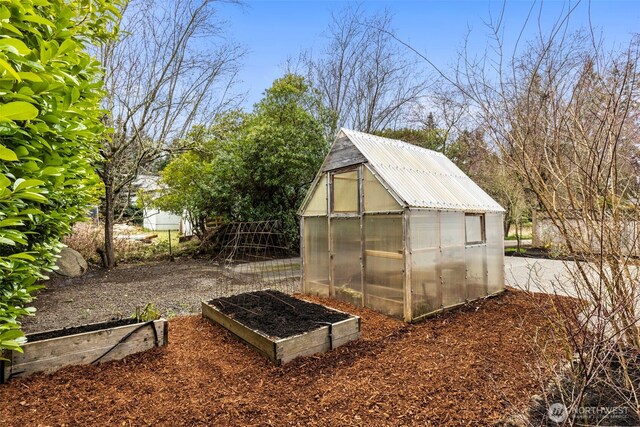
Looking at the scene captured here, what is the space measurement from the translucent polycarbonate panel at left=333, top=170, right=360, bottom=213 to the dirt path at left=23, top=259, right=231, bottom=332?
308 cm

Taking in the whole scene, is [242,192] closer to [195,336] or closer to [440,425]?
[195,336]

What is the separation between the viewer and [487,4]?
2191 mm

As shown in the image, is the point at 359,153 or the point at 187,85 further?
the point at 187,85

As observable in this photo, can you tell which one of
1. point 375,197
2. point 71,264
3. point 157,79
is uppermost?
point 157,79

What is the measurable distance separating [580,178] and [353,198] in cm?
335

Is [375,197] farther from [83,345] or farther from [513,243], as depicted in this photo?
[513,243]

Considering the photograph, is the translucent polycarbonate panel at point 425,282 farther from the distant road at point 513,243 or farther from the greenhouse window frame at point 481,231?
the distant road at point 513,243

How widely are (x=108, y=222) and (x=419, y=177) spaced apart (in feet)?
27.5

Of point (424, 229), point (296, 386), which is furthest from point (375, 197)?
point (296, 386)

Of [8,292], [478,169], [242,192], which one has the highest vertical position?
[478,169]

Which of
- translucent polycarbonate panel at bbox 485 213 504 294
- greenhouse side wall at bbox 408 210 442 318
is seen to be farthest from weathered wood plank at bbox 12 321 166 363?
translucent polycarbonate panel at bbox 485 213 504 294

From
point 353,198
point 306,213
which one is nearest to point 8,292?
point 353,198

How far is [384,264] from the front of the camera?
4660 mm

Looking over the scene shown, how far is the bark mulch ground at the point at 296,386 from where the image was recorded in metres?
2.38
